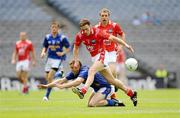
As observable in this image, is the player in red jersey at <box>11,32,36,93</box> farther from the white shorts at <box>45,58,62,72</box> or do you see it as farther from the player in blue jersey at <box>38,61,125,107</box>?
the player in blue jersey at <box>38,61,125,107</box>

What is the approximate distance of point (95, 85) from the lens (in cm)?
1678

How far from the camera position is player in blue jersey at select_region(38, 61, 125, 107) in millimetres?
16297

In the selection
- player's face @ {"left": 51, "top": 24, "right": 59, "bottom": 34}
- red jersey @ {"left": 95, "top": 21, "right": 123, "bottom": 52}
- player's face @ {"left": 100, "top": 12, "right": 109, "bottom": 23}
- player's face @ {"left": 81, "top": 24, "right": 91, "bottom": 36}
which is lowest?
player's face @ {"left": 81, "top": 24, "right": 91, "bottom": 36}

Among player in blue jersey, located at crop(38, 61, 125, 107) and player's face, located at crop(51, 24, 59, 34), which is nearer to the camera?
player in blue jersey, located at crop(38, 61, 125, 107)

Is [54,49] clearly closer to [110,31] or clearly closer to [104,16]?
[110,31]

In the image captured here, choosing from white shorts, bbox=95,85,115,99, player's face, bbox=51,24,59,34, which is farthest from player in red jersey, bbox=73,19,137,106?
player's face, bbox=51,24,59,34

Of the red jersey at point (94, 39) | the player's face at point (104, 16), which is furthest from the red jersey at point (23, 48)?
the red jersey at point (94, 39)

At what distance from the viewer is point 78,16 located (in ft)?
132

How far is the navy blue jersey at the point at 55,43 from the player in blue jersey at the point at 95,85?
5.08m

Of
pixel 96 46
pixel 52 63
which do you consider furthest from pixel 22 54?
pixel 96 46

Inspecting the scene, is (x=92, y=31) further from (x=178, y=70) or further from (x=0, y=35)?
(x=0, y=35)

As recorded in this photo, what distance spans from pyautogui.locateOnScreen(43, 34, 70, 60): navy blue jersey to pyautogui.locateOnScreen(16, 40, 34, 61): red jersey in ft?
19.5

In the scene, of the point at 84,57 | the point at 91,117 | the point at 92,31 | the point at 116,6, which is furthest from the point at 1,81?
the point at 91,117

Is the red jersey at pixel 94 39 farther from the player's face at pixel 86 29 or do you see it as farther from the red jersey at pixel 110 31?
the red jersey at pixel 110 31
